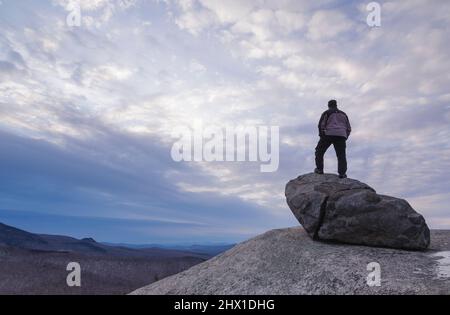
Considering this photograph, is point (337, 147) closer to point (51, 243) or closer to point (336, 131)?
point (336, 131)

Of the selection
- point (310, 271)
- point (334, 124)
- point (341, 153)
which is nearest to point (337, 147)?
point (341, 153)

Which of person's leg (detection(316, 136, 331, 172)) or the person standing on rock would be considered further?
person's leg (detection(316, 136, 331, 172))

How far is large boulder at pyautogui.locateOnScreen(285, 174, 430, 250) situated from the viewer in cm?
1536

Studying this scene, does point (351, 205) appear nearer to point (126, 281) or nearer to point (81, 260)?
point (126, 281)

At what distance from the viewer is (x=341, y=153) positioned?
18.4m

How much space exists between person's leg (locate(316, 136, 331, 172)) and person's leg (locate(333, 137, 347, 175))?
0.41 m

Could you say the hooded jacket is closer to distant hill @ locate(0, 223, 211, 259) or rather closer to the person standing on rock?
Result: the person standing on rock

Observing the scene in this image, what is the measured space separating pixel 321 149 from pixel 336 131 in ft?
4.57

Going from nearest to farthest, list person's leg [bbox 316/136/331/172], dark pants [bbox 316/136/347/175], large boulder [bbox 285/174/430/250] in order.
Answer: large boulder [bbox 285/174/430/250], dark pants [bbox 316/136/347/175], person's leg [bbox 316/136/331/172]

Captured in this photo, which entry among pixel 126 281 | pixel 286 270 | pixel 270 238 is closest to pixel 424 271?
pixel 286 270

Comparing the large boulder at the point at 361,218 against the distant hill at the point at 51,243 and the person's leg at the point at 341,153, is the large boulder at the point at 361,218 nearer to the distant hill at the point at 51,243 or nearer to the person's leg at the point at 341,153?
the person's leg at the point at 341,153

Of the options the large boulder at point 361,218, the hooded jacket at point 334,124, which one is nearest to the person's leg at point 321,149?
the hooded jacket at point 334,124

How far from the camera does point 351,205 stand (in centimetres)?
1576

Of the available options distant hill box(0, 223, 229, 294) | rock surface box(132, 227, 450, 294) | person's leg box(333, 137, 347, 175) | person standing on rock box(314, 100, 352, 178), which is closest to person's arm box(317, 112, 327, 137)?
person standing on rock box(314, 100, 352, 178)
